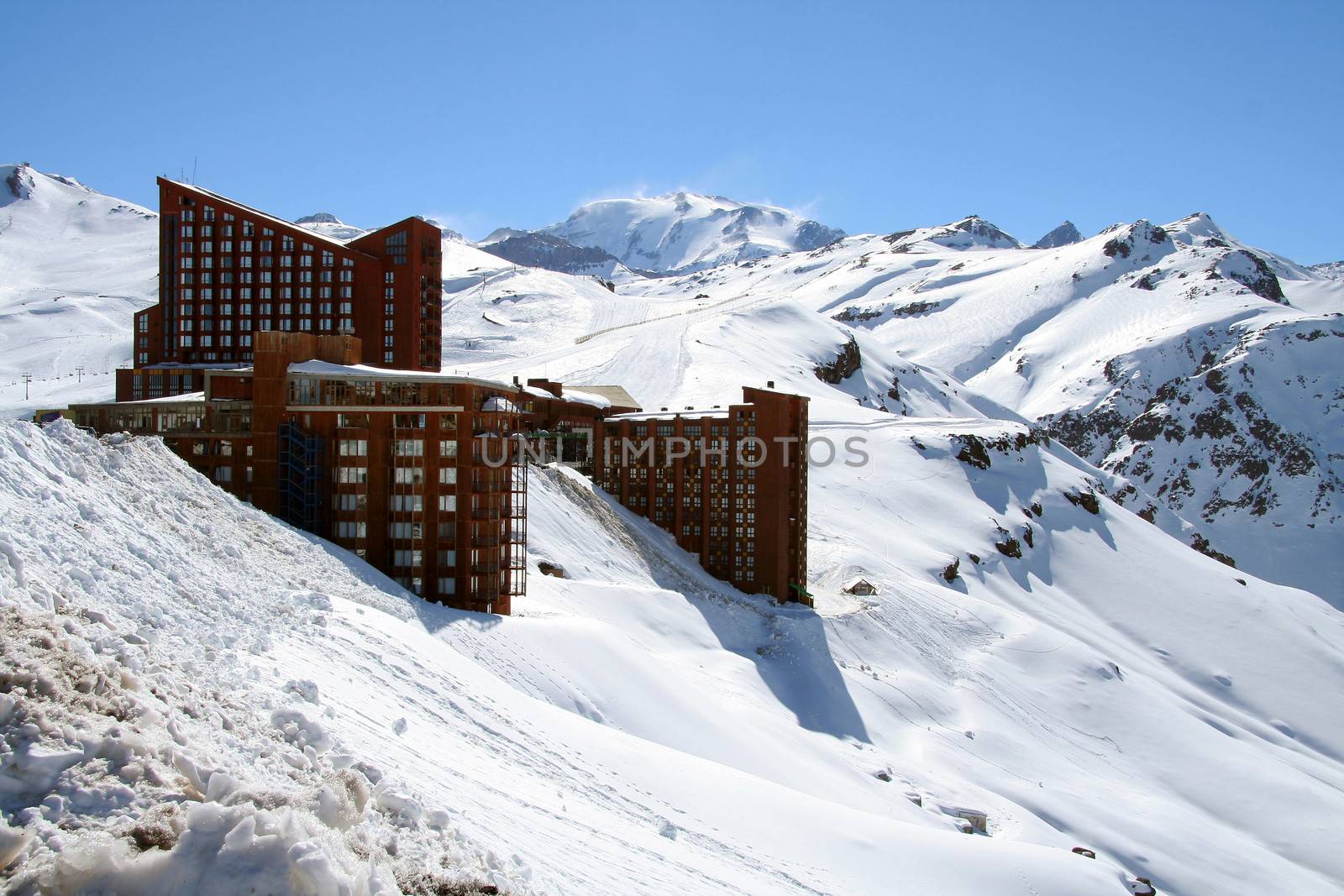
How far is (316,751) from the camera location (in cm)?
1419

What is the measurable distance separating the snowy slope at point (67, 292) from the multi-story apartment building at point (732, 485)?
36537 mm

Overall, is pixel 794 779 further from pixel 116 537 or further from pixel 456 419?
pixel 116 537

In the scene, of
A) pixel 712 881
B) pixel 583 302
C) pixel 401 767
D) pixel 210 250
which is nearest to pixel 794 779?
pixel 712 881

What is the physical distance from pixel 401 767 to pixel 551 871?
3039 millimetres

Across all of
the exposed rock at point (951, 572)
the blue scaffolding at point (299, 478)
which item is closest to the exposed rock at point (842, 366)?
the exposed rock at point (951, 572)

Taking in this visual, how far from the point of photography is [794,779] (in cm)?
3206

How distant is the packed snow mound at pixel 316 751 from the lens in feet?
33.5

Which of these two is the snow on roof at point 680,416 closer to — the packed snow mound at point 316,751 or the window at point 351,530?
the packed snow mound at point 316,751

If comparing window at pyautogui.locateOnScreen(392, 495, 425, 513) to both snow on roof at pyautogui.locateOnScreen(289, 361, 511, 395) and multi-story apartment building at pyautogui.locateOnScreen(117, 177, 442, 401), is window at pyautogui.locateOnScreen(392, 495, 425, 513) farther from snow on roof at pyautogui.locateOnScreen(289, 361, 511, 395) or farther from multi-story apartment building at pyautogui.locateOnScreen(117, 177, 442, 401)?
multi-story apartment building at pyautogui.locateOnScreen(117, 177, 442, 401)

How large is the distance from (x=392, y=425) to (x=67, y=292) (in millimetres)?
128822

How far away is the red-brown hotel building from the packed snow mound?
4.25 metres

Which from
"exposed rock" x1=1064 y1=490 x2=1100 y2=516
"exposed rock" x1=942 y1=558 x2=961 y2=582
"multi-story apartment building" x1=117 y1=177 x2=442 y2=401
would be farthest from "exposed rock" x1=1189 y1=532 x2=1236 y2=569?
"multi-story apartment building" x1=117 y1=177 x2=442 y2=401

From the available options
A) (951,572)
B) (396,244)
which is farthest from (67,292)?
(951,572)

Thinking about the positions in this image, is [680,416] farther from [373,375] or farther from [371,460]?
[371,460]
